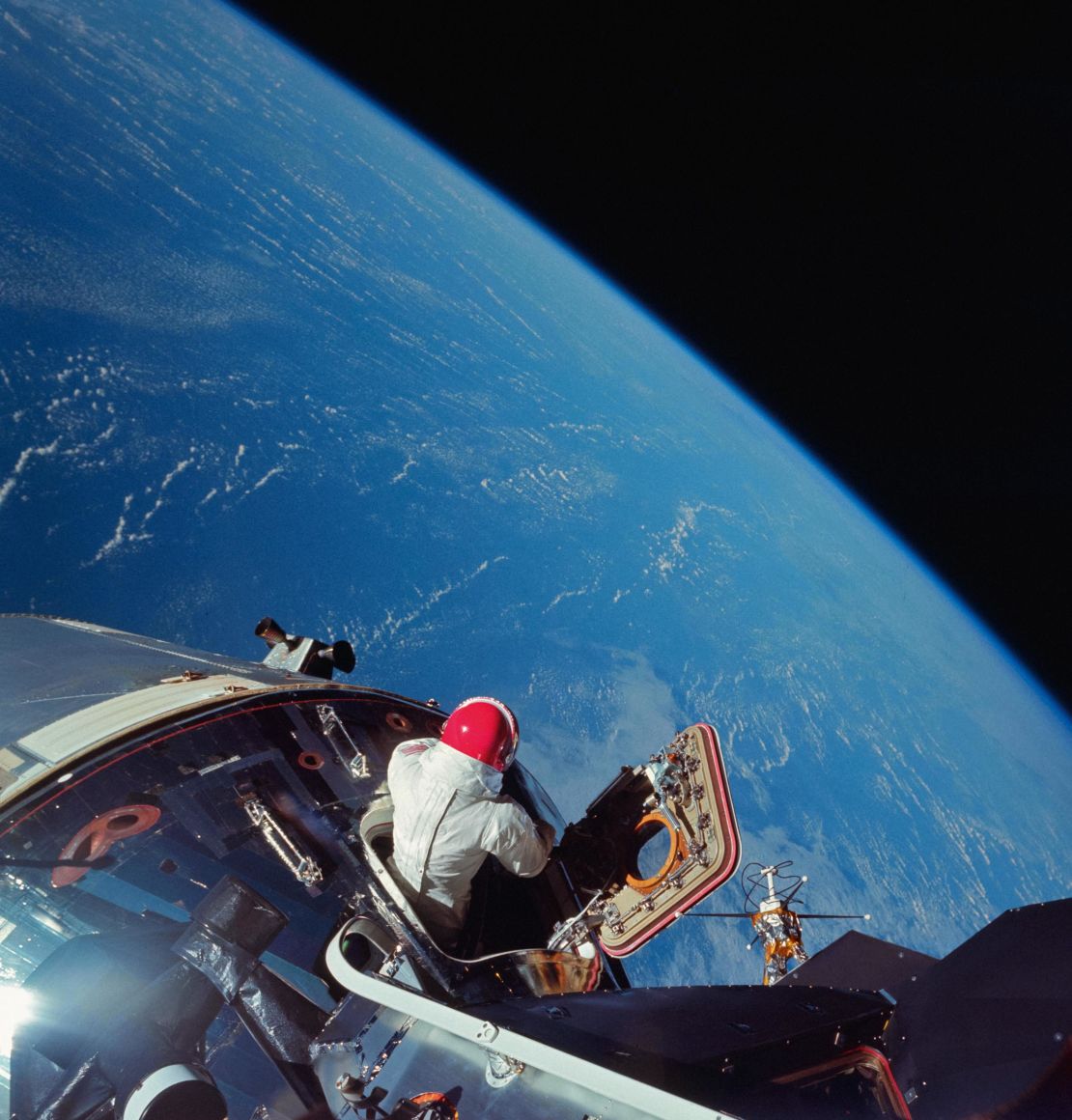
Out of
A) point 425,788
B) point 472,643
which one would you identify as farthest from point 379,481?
point 425,788

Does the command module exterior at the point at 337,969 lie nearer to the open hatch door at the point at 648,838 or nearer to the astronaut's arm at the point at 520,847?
the open hatch door at the point at 648,838

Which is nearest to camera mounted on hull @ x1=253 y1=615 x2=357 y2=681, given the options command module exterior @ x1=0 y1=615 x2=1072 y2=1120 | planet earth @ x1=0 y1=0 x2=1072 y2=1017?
command module exterior @ x1=0 y1=615 x2=1072 y2=1120

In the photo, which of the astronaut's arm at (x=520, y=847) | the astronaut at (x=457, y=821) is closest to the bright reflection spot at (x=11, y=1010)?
the astronaut at (x=457, y=821)

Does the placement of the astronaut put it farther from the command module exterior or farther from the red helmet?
the command module exterior

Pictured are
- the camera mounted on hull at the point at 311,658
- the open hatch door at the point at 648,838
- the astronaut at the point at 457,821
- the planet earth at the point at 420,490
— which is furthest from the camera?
the planet earth at the point at 420,490

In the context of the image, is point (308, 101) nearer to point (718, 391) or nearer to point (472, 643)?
point (718, 391)

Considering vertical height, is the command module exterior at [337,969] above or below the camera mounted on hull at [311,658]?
above
